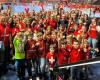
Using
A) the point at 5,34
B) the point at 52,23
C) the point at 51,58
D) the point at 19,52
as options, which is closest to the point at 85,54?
the point at 51,58

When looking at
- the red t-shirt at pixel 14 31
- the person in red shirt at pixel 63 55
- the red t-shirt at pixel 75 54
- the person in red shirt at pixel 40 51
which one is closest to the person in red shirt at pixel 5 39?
the red t-shirt at pixel 14 31

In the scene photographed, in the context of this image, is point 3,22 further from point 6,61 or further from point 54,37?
point 54,37

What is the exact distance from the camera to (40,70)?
938 cm

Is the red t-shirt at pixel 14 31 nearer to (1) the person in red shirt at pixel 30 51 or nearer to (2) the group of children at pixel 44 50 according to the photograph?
(2) the group of children at pixel 44 50

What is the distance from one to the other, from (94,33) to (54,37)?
8.59 feet

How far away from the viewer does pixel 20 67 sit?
936 cm

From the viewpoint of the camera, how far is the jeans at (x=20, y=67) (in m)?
9.27

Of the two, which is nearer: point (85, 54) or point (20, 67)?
point (85, 54)

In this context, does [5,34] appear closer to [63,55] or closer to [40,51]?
[40,51]

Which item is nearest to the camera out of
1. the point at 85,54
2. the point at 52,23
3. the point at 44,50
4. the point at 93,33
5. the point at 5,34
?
the point at 85,54

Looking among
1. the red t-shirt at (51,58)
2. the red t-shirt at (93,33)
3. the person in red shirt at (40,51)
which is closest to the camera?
the red t-shirt at (51,58)

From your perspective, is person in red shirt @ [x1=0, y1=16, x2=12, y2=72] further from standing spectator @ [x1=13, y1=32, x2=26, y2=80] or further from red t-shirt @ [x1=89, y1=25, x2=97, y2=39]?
red t-shirt @ [x1=89, y1=25, x2=97, y2=39]

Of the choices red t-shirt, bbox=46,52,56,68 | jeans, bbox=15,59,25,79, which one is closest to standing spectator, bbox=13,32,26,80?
jeans, bbox=15,59,25,79

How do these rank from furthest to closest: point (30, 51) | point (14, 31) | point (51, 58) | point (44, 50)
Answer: point (14, 31)
point (30, 51)
point (44, 50)
point (51, 58)
